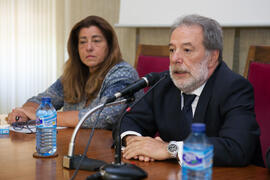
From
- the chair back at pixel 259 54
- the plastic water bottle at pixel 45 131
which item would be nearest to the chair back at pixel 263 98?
the chair back at pixel 259 54

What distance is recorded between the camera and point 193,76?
5.32ft

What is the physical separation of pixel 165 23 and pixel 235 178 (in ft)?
6.67

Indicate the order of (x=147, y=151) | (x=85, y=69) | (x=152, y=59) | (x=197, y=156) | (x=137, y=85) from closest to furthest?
(x=197, y=156)
(x=137, y=85)
(x=147, y=151)
(x=152, y=59)
(x=85, y=69)

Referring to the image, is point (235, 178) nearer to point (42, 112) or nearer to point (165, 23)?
point (42, 112)

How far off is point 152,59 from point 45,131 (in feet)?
4.16

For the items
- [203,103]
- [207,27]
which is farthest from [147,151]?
[207,27]

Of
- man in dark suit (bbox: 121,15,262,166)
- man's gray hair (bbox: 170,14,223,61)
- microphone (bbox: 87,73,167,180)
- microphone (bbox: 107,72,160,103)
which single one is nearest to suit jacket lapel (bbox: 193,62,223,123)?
man in dark suit (bbox: 121,15,262,166)

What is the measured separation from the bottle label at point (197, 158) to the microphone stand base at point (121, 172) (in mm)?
215

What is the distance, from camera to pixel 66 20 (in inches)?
178

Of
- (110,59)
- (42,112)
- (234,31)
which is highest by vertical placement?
(234,31)

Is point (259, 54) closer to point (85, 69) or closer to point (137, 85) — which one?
point (137, 85)

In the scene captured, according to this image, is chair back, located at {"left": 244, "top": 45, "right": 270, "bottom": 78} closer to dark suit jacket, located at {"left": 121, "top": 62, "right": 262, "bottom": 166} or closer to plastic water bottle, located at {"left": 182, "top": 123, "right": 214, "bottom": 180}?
dark suit jacket, located at {"left": 121, "top": 62, "right": 262, "bottom": 166}

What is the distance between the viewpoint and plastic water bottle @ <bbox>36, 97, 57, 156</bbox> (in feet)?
4.62

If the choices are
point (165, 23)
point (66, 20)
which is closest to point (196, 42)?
point (165, 23)
